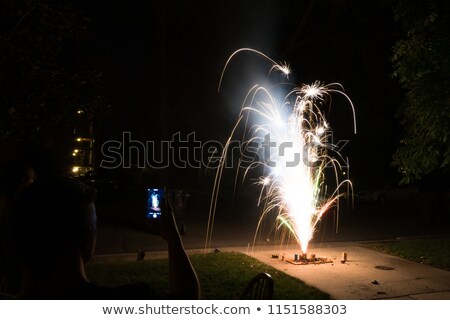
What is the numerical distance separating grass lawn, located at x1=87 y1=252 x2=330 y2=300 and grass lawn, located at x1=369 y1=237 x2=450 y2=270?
3.91 meters

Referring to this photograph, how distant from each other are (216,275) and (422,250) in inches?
243

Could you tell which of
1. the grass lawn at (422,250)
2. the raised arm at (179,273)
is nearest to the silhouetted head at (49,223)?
the raised arm at (179,273)

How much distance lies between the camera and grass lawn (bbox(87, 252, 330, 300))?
7.70 m

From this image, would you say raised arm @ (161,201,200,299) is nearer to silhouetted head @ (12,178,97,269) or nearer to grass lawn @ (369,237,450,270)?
silhouetted head @ (12,178,97,269)

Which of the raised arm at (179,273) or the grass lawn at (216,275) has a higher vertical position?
the raised arm at (179,273)

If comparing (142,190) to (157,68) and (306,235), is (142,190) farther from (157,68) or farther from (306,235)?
(306,235)

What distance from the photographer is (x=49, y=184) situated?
2031 millimetres

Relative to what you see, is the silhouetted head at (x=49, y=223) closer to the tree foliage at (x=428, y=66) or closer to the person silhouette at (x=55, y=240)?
the person silhouette at (x=55, y=240)

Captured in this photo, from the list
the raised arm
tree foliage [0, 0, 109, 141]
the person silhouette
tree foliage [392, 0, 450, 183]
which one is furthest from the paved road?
the person silhouette

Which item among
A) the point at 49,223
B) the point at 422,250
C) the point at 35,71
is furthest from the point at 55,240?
the point at 422,250

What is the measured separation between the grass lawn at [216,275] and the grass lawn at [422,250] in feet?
12.8

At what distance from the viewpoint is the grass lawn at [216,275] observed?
7703mm

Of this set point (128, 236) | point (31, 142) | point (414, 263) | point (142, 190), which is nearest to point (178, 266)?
point (31, 142)

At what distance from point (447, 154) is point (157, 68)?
47.8 ft
